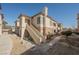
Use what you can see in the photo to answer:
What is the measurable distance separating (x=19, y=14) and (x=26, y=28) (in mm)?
198

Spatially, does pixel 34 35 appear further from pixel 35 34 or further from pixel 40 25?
pixel 40 25

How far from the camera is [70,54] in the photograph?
98.2 inches

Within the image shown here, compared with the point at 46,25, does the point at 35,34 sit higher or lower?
lower

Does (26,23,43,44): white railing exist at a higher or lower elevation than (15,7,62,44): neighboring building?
lower

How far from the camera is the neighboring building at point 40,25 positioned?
8.37ft

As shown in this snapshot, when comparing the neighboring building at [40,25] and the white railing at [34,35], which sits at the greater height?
the neighboring building at [40,25]

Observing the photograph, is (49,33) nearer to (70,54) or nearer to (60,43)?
(60,43)

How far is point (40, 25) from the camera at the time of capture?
8.48 feet

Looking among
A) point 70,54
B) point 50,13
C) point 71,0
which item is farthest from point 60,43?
point 71,0

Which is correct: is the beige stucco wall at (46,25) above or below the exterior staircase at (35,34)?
above

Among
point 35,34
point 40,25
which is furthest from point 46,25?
point 35,34

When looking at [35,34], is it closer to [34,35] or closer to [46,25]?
[34,35]

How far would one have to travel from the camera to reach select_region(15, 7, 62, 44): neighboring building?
8.37 ft
